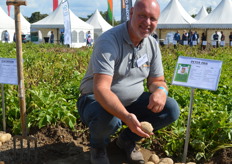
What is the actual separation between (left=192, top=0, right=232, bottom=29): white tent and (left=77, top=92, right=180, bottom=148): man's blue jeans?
21.9m

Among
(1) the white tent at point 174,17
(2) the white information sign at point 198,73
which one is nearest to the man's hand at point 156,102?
(2) the white information sign at point 198,73

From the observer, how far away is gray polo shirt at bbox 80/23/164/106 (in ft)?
9.23

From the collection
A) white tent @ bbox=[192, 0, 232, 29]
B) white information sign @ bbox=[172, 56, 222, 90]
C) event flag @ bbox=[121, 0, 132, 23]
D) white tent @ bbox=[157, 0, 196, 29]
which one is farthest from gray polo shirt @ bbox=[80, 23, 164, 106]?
white tent @ bbox=[157, 0, 196, 29]

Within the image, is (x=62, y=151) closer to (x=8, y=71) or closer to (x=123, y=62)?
(x=8, y=71)

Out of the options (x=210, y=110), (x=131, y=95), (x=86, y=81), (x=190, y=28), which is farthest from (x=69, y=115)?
(x=190, y=28)

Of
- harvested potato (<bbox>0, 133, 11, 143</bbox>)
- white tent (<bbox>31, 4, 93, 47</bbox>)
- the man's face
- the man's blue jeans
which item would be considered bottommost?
harvested potato (<bbox>0, 133, 11, 143</bbox>)

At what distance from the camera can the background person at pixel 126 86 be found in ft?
8.99

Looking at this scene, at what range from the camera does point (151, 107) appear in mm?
2955

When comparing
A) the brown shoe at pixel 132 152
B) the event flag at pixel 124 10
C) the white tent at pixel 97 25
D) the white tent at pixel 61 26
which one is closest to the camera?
the brown shoe at pixel 132 152

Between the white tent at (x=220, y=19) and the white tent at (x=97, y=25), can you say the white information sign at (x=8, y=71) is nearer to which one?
the white tent at (x=220, y=19)

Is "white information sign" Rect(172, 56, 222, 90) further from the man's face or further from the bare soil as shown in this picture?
the bare soil

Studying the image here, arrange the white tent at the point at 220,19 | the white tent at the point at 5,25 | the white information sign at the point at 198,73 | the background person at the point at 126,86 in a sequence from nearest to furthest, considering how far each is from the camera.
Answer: the background person at the point at 126,86
the white information sign at the point at 198,73
the white tent at the point at 220,19
the white tent at the point at 5,25

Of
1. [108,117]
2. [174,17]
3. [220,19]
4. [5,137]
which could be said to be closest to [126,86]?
[108,117]

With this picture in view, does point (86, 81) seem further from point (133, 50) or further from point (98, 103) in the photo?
point (133, 50)
